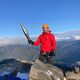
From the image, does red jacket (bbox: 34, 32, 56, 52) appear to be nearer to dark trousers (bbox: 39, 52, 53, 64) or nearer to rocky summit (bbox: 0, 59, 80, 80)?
dark trousers (bbox: 39, 52, 53, 64)

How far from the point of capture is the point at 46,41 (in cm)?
2034

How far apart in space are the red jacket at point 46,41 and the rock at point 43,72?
4.99 ft

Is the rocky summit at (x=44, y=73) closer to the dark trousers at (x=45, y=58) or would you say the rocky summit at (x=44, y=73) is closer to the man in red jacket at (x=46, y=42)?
the dark trousers at (x=45, y=58)

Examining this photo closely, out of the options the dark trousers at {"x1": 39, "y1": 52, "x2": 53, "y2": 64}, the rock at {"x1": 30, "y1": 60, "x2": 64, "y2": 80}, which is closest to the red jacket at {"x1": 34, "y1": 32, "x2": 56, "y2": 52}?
the dark trousers at {"x1": 39, "y1": 52, "x2": 53, "y2": 64}

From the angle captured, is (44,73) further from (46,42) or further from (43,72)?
(46,42)

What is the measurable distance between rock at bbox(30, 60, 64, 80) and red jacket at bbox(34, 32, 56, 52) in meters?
1.52

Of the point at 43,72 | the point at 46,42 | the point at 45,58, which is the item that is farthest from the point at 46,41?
the point at 43,72

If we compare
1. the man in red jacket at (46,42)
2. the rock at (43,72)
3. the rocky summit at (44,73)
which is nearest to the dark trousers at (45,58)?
the man in red jacket at (46,42)

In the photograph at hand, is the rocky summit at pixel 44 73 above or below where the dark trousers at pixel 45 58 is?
below

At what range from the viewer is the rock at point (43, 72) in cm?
1827

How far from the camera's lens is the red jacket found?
20312mm

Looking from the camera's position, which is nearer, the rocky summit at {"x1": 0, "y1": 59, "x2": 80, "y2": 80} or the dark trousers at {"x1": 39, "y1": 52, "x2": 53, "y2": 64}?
the rocky summit at {"x1": 0, "y1": 59, "x2": 80, "y2": 80}

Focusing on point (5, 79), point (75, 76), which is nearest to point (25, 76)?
point (5, 79)

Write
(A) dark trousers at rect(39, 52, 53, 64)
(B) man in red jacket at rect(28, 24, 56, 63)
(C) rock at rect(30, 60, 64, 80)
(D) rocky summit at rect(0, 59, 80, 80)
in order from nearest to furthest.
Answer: (C) rock at rect(30, 60, 64, 80) < (D) rocky summit at rect(0, 59, 80, 80) < (B) man in red jacket at rect(28, 24, 56, 63) < (A) dark trousers at rect(39, 52, 53, 64)
